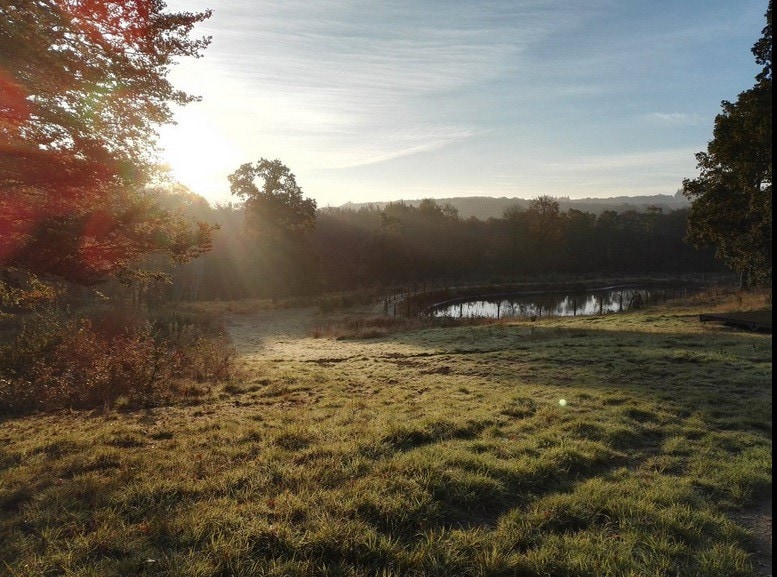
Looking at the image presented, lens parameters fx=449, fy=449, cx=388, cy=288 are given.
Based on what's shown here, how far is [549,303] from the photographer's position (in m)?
41.5

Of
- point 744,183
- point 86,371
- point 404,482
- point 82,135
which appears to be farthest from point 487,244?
point 404,482

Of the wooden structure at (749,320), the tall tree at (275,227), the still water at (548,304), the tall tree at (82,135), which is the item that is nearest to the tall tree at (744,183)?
the wooden structure at (749,320)

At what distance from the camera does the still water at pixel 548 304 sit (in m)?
34.4

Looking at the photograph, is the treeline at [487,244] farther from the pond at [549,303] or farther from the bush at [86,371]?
the bush at [86,371]

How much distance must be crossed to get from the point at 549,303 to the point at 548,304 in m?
0.80

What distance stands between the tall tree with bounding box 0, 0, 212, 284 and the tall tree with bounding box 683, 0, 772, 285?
17480 millimetres

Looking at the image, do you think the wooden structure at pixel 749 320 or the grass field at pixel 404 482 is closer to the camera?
the grass field at pixel 404 482

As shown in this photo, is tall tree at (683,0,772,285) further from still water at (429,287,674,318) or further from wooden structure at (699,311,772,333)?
still water at (429,287,674,318)

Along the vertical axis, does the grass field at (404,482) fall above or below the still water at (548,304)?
above

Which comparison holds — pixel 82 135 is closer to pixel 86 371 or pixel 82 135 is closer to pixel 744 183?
pixel 86 371

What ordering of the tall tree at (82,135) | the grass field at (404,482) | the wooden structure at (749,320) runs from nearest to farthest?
the grass field at (404,482) → the tall tree at (82,135) → the wooden structure at (749,320)

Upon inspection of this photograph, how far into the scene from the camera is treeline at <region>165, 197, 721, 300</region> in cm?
5384

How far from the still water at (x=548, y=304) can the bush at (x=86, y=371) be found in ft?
76.8

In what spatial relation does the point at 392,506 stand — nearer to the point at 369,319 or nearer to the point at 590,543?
the point at 590,543
